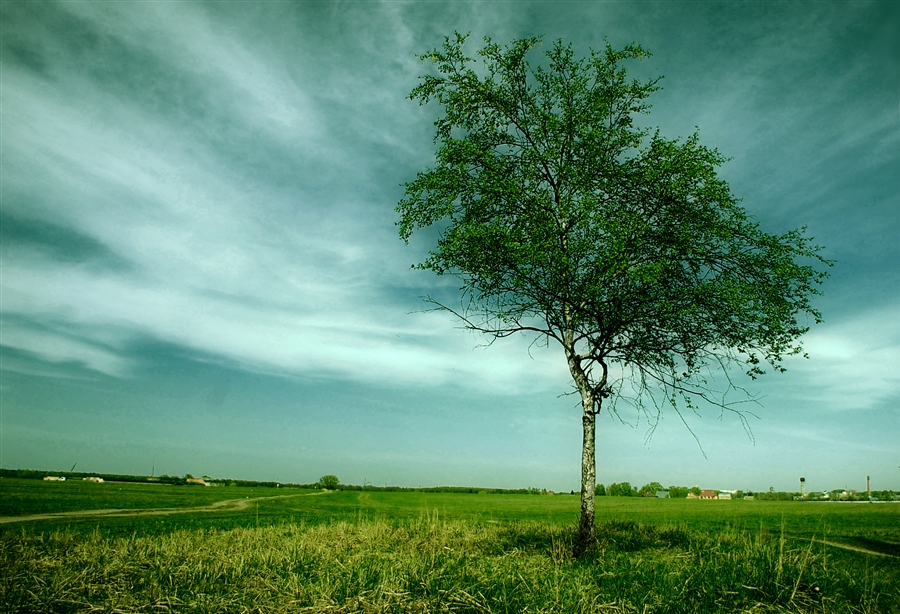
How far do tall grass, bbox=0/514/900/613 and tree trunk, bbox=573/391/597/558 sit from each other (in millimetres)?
410

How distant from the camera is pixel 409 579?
726 centimetres

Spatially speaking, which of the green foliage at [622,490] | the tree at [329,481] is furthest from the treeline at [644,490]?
the tree at [329,481]

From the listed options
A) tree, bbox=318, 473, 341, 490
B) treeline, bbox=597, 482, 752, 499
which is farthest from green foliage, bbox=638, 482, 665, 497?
tree, bbox=318, 473, 341, 490

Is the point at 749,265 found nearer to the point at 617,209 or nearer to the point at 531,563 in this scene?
the point at 617,209

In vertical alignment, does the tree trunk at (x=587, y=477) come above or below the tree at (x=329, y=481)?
above

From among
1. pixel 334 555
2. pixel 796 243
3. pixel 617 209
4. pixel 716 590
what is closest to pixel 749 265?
pixel 796 243

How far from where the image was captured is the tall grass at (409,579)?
596cm

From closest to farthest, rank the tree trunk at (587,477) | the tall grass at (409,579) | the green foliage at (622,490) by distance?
the tall grass at (409,579), the tree trunk at (587,477), the green foliage at (622,490)

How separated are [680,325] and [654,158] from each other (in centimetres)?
487

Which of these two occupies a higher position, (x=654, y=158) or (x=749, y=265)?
(x=654, y=158)

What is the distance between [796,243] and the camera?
44.5 feet

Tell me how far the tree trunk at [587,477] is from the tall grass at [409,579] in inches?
16.2

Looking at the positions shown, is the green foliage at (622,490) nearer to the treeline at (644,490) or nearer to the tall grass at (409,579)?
the treeline at (644,490)

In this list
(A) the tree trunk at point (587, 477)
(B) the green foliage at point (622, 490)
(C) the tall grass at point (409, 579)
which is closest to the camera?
(C) the tall grass at point (409, 579)
